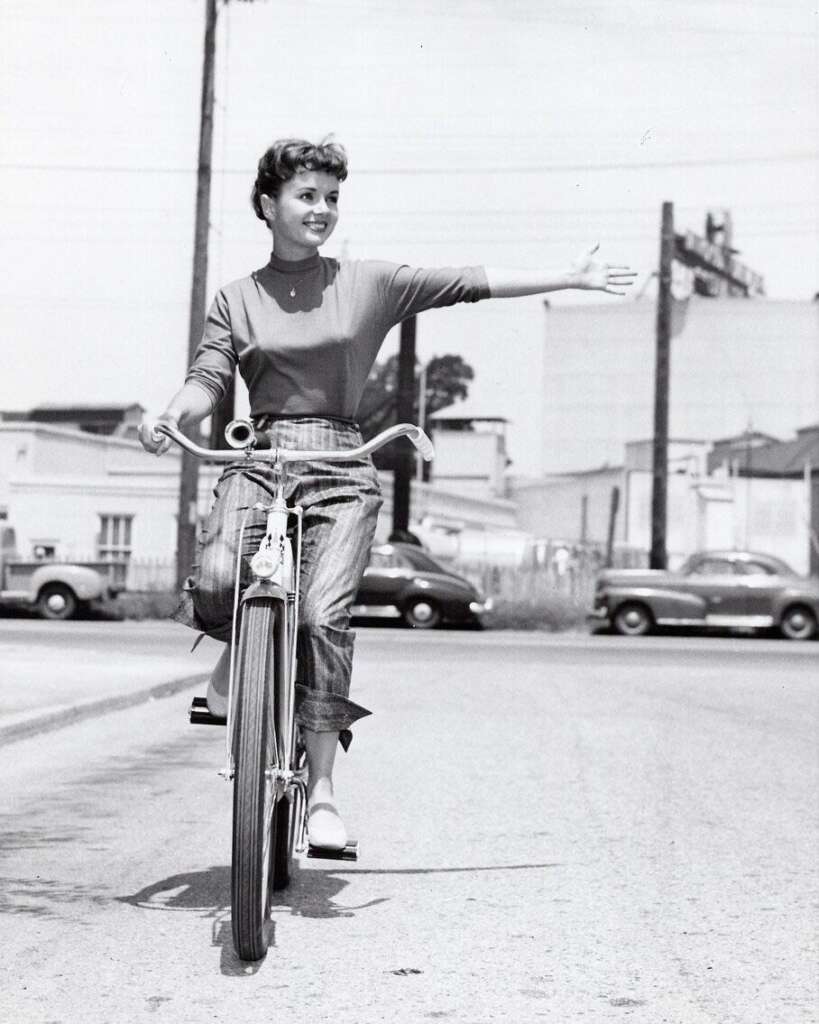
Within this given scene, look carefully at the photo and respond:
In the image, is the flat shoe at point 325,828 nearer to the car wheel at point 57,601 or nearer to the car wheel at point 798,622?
the car wheel at point 798,622

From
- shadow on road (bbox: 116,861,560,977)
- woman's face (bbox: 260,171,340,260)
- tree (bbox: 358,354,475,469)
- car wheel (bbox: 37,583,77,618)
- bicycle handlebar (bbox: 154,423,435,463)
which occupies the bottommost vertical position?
shadow on road (bbox: 116,861,560,977)

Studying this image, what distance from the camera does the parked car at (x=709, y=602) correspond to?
28375 mm

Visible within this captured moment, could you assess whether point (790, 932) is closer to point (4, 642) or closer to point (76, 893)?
point (76, 893)

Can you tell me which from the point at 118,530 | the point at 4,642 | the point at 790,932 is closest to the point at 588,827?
the point at 790,932

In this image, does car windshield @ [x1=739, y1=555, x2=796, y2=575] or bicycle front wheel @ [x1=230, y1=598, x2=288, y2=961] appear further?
car windshield @ [x1=739, y1=555, x2=796, y2=575]

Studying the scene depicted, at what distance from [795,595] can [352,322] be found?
80.7 feet

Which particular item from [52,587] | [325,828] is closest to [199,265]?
[52,587]

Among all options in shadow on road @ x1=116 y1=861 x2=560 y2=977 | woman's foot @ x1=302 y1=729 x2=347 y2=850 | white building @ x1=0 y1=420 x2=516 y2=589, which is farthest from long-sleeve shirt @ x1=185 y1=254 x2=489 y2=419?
white building @ x1=0 y1=420 x2=516 y2=589

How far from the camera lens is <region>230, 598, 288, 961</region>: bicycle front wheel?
4008mm

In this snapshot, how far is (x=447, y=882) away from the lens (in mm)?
5484

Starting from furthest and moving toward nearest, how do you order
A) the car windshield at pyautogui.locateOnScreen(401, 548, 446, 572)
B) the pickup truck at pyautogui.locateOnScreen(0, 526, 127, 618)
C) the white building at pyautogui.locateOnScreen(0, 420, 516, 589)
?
the white building at pyautogui.locateOnScreen(0, 420, 516, 589) < the pickup truck at pyautogui.locateOnScreen(0, 526, 127, 618) < the car windshield at pyautogui.locateOnScreen(401, 548, 446, 572)

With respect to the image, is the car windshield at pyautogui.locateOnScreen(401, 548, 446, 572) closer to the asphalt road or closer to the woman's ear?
the asphalt road

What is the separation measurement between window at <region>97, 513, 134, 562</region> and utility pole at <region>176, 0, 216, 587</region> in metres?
12.6

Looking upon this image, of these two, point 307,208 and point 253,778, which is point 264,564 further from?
point 307,208
